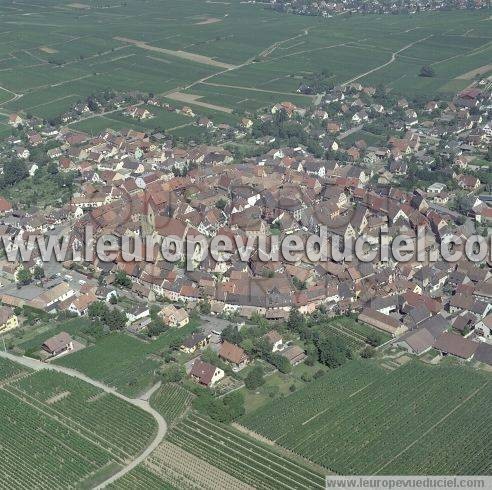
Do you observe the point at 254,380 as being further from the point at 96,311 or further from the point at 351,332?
the point at 96,311

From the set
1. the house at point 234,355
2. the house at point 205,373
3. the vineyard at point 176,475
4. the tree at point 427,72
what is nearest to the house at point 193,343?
the house at point 234,355

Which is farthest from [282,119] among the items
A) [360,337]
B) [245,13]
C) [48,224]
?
[245,13]

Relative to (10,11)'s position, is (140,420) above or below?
below

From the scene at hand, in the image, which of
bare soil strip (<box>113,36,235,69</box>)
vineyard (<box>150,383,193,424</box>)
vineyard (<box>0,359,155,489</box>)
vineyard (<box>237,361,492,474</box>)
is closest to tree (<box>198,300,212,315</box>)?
vineyard (<box>150,383,193,424</box>)

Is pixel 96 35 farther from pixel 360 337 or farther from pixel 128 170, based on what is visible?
pixel 360 337

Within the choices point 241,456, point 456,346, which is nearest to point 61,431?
point 241,456

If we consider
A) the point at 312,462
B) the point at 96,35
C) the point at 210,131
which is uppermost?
the point at 96,35
